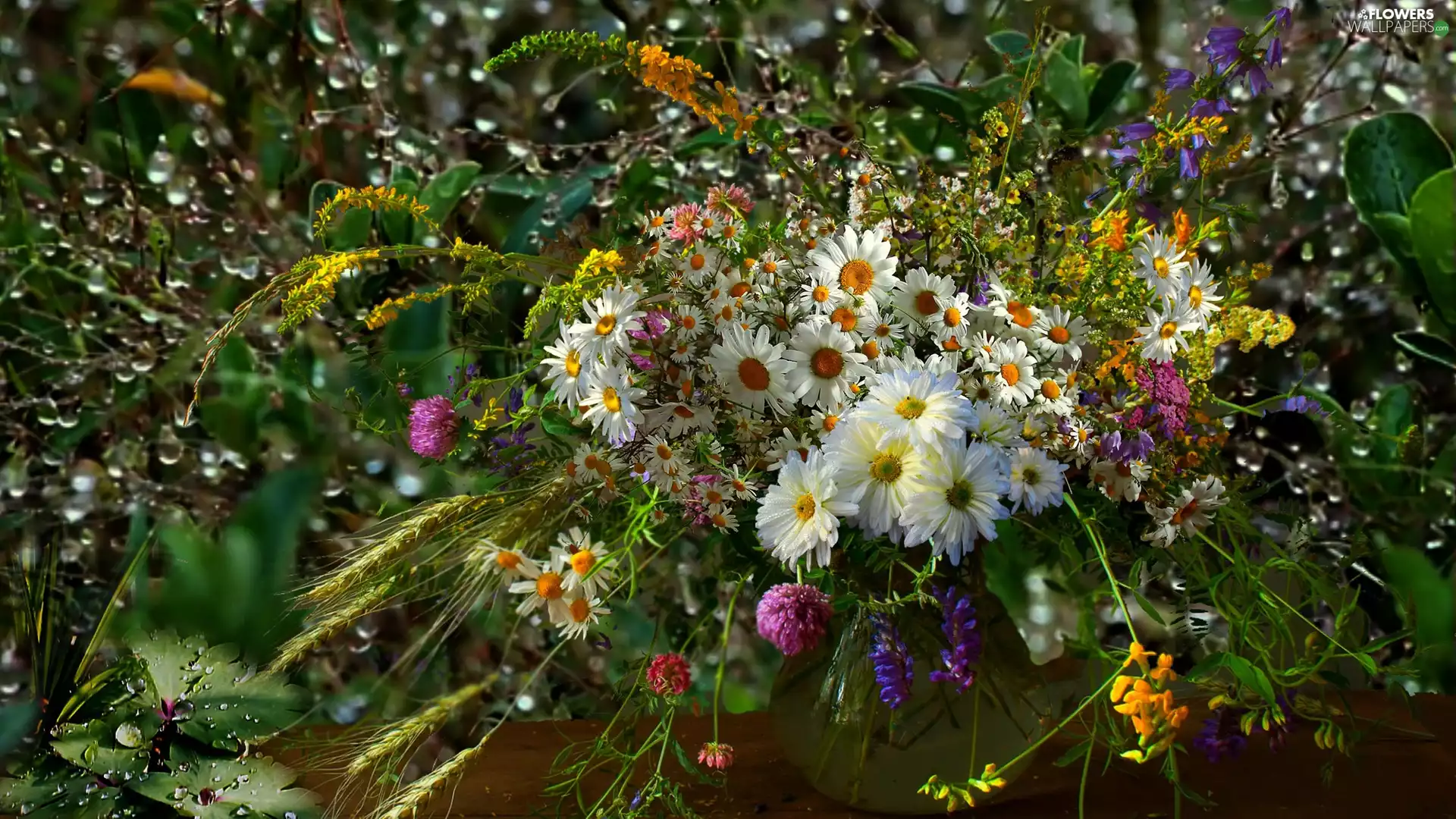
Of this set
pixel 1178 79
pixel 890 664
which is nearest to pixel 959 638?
pixel 890 664

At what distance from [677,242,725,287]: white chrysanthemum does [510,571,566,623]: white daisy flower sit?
17 cm

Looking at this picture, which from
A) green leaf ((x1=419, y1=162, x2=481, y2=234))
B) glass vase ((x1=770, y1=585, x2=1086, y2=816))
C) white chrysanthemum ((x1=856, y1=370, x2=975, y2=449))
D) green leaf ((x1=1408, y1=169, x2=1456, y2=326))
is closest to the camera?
white chrysanthemum ((x1=856, y1=370, x2=975, y2=449))

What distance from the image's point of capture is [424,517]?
2.12ft

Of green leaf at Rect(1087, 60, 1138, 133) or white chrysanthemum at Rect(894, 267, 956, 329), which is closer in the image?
white chrysanthemum at Rect(894, 267, 956, 329)

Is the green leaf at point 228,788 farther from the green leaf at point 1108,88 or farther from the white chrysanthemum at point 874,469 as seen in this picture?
the green leaf at point 1108,88

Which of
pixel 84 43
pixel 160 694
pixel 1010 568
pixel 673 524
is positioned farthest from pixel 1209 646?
pixel 84 43

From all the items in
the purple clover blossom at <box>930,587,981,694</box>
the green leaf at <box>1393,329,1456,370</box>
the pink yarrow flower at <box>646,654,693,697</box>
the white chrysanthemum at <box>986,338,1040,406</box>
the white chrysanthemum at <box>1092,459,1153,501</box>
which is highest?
the white chrysanthemum at <box>986,338,1040,406</box>

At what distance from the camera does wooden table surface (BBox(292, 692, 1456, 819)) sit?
71 cm

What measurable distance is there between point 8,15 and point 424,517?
108 cm

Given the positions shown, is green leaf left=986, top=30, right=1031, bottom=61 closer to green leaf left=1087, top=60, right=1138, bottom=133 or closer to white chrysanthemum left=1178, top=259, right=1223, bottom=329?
green leaf left=1087, top=60, right=1138, bottom=133

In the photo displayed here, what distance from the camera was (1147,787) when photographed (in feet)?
2.42

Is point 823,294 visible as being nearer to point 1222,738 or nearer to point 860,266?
point 860,266

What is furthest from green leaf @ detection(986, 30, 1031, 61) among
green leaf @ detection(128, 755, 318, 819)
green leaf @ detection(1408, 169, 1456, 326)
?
green leaf @ detection(128, 755, 318, 819)

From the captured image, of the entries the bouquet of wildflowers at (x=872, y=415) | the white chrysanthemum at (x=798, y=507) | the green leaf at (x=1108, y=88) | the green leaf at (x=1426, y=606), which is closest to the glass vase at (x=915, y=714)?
the bouquet of wildflowers at (x=872, y=415)
